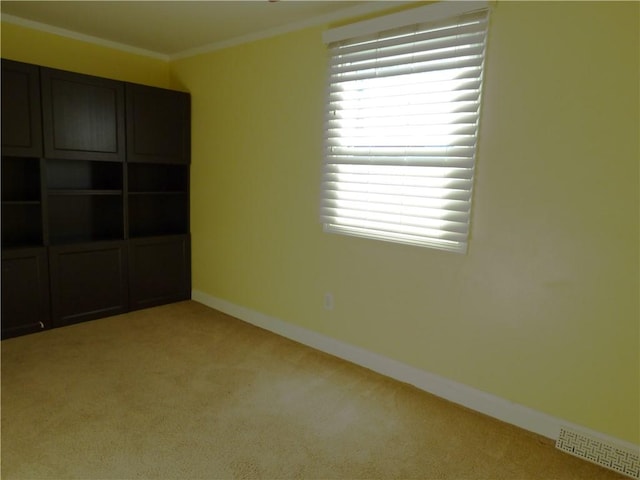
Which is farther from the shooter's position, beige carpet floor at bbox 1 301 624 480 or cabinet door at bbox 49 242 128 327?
cabinet door at bbox 49 242 128 327

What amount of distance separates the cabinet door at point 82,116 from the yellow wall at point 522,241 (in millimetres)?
575

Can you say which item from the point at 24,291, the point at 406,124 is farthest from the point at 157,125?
the point at 406,124

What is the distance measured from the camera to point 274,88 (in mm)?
3348

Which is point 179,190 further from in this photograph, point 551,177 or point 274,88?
point 551,177

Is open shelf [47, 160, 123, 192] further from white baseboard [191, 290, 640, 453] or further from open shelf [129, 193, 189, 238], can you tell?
white baseboard [191, 290, 640, 453]

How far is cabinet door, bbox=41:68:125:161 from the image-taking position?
10.7 feet

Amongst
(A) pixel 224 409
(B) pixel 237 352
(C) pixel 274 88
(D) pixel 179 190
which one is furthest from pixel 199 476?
(D) pixel 179 190

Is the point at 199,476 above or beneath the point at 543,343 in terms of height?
beneath

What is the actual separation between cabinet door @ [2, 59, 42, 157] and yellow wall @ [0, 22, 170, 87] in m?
0.52

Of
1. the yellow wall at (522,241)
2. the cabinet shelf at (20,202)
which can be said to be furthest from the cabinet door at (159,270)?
the yellow wall at (522,241)

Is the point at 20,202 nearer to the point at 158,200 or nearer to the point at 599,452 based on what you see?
the point at 158,200

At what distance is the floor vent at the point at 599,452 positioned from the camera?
2.00m

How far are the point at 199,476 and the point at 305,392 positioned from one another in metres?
0.87

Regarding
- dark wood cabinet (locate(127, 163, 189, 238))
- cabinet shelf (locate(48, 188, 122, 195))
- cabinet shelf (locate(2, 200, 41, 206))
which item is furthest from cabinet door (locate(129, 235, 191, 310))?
cabinet shelf (locate(2, 200, 41, 206))
